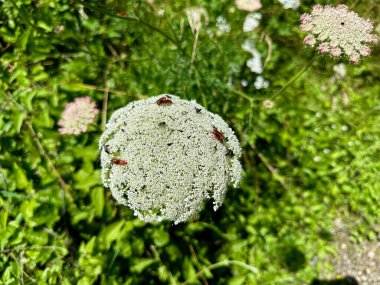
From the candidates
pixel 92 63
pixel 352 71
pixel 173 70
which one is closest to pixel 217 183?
pixel 173 70

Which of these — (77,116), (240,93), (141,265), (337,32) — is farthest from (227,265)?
(337,32)

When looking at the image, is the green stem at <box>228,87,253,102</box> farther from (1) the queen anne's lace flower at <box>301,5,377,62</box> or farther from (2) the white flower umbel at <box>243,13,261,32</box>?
(1) the queen anne's lace flower at <box>301,5,377,62</box>

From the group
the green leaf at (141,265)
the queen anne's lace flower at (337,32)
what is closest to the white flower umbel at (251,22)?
the queen anne's lace flower at (337,32)

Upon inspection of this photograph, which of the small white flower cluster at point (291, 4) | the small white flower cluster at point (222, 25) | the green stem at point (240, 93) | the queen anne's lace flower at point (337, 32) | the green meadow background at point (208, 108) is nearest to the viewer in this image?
the queen anne's lace flower at point (337, 32)

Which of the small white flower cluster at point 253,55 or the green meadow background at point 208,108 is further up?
the small white flower cluster at point 253,55

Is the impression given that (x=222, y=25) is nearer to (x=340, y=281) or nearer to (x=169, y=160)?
(x=169, y=160)

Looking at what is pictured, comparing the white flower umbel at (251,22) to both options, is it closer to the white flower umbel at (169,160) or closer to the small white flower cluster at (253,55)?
the small white flower cluster at (253,55)
